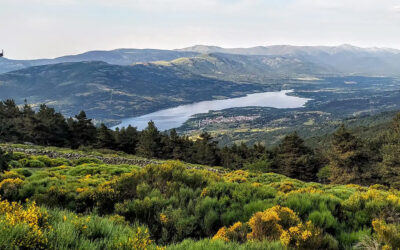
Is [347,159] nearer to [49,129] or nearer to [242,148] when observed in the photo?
[242,148]

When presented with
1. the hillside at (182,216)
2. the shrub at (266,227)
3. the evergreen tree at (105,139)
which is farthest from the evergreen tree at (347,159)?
the evergreen tree at (105,139)

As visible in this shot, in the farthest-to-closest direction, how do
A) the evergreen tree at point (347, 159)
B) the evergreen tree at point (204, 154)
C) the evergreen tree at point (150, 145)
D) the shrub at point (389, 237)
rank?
the evergreen tree at point (204, 154), the evergreen tree at point (150, 145), the evergreen tree at point (347, 159), the shrub at point (389, 237)

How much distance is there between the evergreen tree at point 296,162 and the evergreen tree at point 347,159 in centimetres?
636

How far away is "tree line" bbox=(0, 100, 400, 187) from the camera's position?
1281 inches

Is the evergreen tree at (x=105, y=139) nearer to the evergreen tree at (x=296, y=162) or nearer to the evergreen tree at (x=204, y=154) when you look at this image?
the evergreen tree at (x=204, y=154)

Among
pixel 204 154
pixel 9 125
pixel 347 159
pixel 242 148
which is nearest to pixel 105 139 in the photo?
pixel 9 125

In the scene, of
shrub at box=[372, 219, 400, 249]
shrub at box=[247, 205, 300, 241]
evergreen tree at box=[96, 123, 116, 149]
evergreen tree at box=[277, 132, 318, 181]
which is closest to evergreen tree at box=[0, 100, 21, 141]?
evergreen tree at box=[96, 123, 116, 149]

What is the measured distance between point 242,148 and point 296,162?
700 inches

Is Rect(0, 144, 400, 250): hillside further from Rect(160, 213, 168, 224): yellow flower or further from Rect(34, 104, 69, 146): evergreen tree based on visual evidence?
Rect(34, 104, 69, 146): evergreen tree

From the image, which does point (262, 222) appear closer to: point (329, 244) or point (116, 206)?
point (329, 244)

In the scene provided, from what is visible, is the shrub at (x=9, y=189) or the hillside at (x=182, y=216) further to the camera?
the shrub at (x=9, y=189)

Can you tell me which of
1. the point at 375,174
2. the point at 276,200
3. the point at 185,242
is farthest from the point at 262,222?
the point at 375,174

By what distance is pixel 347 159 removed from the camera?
32719 millimetres

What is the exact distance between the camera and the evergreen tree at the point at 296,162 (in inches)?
1582
